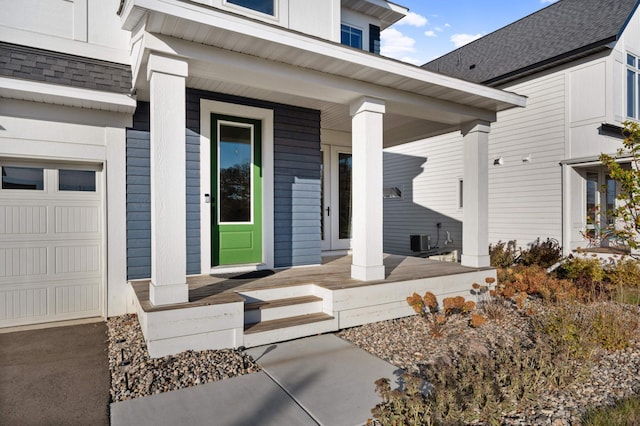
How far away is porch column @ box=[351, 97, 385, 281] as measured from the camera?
4.50 m

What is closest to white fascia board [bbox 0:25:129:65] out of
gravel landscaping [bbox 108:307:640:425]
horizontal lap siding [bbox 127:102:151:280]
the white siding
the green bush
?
horizontal lap siding [bbox 127:102:151:280]

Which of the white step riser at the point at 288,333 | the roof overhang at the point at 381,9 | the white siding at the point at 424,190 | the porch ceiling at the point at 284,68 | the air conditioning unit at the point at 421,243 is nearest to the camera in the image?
the porch ceiling at the point at 284,68

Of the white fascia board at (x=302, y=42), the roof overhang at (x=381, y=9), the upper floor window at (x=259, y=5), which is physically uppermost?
the roof overhang at (x=381, y=9)

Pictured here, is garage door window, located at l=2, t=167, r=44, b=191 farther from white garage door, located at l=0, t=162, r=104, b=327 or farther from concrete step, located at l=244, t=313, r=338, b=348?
concrete step, located at l=244, t=313, r=338, b=348

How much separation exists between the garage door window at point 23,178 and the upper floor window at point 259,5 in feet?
10.4

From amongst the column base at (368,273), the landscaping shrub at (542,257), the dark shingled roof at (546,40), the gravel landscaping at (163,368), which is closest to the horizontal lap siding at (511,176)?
the dark shingled roof at (546,40)

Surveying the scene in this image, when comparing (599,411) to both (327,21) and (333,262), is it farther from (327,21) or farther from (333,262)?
(327,21)

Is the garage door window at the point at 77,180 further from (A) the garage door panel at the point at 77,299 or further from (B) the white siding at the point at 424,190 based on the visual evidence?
(B) the white siding at the point at 424,190

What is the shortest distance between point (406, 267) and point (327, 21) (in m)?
3.94

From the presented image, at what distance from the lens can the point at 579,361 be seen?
10.2ft

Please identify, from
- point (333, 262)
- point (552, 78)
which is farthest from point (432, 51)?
point (333, 262)

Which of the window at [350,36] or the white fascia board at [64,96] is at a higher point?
the window at [350,36]

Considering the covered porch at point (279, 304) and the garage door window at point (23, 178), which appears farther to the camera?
the garage door window at point (23, 178)

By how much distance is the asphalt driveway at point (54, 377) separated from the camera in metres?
2.43
